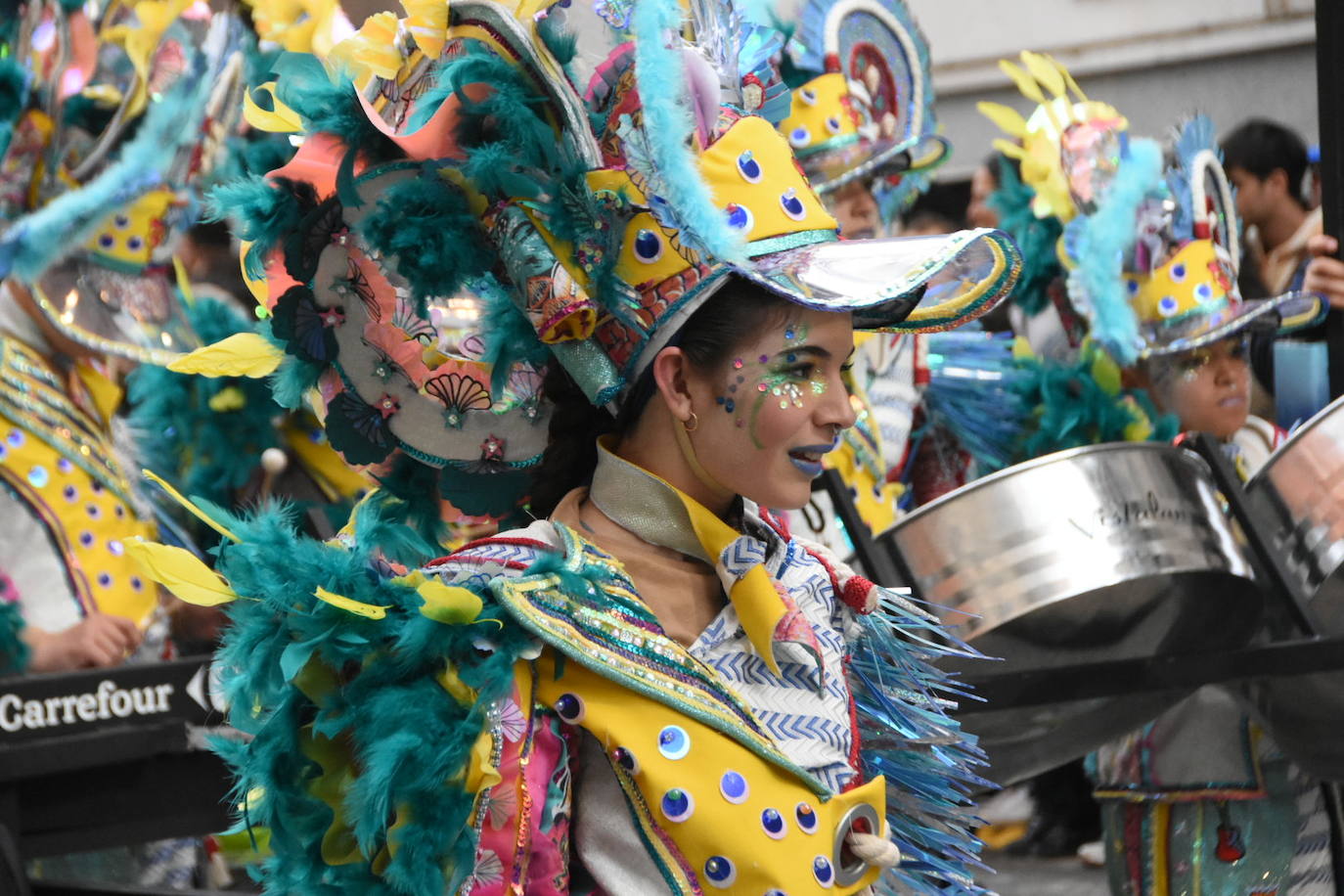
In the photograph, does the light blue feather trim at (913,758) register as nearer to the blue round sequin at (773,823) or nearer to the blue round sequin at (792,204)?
the blue round sequin at (773,823)

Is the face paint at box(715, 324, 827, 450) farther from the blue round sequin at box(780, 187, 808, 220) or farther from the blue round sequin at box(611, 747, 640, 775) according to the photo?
the blue round sequin at box(611, 747, 640, 775)

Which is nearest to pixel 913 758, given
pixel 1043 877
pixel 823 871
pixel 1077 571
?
pixel 823 871

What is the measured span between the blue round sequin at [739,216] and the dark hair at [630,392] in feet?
0.17

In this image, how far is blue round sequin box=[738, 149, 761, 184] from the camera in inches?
69.3

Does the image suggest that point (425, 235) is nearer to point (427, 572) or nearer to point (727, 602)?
point (427, 572)

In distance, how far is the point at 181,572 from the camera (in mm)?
1610

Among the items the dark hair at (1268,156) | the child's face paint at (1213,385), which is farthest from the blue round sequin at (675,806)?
the dark hair at (1268,156)

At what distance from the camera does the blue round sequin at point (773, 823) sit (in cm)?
168

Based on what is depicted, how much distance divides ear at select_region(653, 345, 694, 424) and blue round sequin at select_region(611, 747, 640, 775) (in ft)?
1.09

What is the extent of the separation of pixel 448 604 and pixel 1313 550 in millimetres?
2100

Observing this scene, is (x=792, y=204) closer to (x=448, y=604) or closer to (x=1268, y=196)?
(x=448, y=604)

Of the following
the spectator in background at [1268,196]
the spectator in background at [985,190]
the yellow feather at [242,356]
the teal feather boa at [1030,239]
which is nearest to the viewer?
the yellow feather at [242,356]

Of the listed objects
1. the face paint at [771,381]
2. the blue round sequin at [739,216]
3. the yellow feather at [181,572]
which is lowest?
the yellow feather at [181,572]

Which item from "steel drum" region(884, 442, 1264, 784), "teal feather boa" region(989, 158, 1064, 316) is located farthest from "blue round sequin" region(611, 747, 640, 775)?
"teal feather boa" region(989, 158, 1064, 316)
